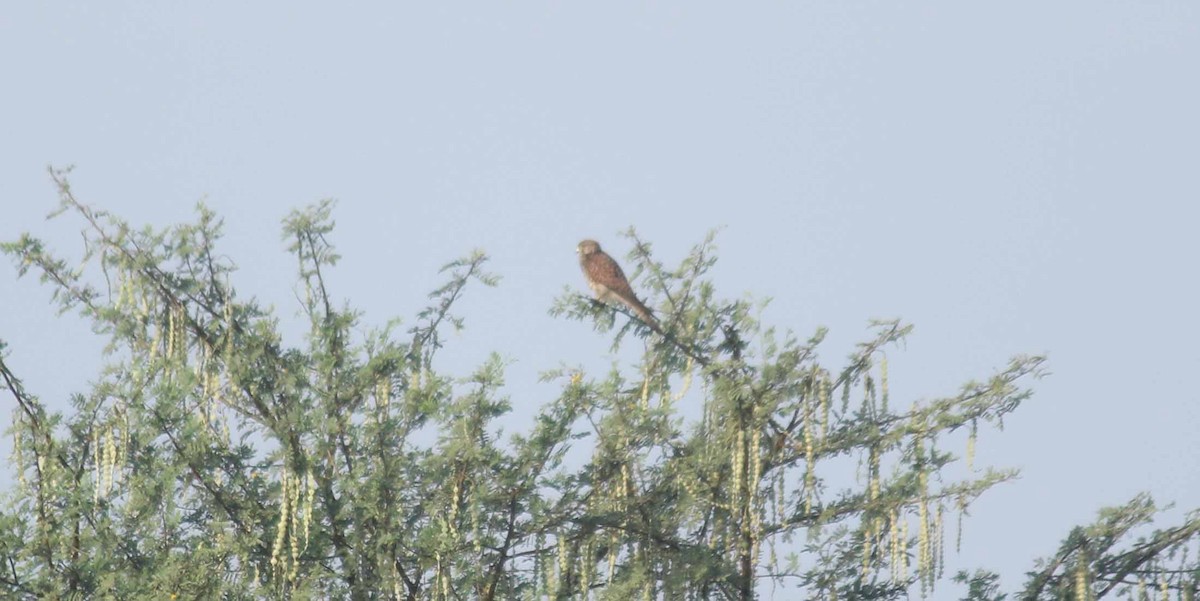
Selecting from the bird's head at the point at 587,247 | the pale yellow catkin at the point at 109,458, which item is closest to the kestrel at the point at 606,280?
the bird's head at the point at 587,247

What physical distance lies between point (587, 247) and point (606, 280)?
2.41 meters

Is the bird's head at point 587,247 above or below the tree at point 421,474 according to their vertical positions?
above

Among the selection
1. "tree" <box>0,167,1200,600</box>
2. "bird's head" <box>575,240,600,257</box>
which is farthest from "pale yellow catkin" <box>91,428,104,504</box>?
"bird's head" <box>575,240,600,257</box>

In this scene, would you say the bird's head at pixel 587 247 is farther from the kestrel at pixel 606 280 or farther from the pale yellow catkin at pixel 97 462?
the pale yellow catkin at pixel 97 462

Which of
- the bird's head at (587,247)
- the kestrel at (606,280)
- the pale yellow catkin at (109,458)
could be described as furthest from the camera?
the bird's head at (587,247)

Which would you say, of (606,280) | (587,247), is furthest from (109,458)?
(587,247)

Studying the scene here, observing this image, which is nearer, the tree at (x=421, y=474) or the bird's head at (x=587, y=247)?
the tree at (x=421, y=474)

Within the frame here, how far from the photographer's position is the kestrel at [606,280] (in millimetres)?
12477

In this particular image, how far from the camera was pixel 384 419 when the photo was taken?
11562 mm

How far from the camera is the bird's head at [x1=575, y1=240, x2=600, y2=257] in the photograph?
677 inches

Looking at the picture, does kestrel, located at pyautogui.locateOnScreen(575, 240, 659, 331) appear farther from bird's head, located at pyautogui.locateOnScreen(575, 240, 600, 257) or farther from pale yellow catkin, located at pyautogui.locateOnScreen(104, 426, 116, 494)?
pale yellow catkin, located at pyautogui.locateOnScreen(104, 426, 116, 494)

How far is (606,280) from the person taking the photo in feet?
49.1

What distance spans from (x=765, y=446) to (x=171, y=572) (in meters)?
3.43

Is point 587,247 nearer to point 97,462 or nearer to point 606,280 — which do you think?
point 606,280
